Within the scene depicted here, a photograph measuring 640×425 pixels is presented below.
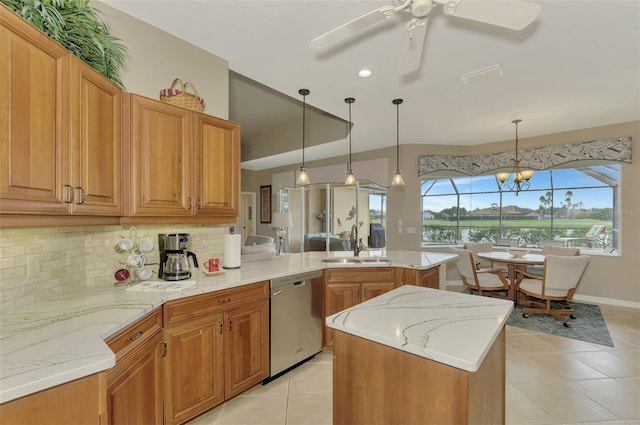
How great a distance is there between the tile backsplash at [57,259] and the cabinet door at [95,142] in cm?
36

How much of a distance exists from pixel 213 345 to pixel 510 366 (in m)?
2.65

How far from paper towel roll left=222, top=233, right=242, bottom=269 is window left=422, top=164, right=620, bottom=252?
173 inches

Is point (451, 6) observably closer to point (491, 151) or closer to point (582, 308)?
point (491, 151)

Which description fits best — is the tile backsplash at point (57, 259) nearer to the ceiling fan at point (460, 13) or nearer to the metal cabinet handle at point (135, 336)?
the metal cabinet handle at point (135, 336)

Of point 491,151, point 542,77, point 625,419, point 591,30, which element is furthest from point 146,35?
point 491,151

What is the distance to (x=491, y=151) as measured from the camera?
5309mm

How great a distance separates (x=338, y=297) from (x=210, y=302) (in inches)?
51.9

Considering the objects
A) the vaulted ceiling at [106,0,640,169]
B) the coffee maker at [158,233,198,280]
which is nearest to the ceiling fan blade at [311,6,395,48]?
the vaulted ceiling at [106,0,640,169]

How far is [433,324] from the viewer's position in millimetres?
1285

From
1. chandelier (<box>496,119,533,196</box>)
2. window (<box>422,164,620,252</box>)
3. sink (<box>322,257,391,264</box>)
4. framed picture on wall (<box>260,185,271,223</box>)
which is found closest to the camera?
sink (<box>322,257,391,264</box>)

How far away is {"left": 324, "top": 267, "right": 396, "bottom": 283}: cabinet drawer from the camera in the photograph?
9.25ft

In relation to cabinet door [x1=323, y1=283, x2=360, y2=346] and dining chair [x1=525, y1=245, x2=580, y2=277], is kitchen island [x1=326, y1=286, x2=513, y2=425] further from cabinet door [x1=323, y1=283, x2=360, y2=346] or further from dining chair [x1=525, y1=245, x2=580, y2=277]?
dining chair [x1=525, y1=245, x2=580, y2=277]

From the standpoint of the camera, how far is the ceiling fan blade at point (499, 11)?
4.60 ft

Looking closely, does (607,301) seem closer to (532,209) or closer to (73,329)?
(532,209)
